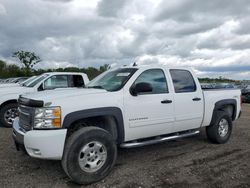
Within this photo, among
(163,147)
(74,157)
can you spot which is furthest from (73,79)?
(74,157)

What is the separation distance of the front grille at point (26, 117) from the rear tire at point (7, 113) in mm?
3912

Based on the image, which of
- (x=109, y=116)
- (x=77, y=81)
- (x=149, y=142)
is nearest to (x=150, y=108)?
(x=149, y=142)

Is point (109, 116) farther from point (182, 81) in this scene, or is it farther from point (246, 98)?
point (246, 98)

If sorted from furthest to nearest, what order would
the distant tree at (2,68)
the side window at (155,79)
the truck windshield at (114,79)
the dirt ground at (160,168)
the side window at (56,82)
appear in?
the distant tree at (2,68) → the side window at (56,82) → the side window at (155,79) → the truck windshield at (114,79) → the dirt ground at (160,168)

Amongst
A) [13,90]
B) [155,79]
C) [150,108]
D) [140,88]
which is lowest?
[150,108]

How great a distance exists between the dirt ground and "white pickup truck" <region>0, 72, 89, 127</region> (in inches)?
77.5

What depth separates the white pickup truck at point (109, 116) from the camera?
381 cm

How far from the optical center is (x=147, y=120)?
187 inches

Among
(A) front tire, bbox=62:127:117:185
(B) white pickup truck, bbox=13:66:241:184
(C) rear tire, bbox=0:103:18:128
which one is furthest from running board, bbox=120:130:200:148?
(C) rear tire, bbox=0:103:18:128

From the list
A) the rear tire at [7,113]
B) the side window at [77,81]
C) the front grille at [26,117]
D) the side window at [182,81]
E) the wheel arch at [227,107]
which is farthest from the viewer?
the side window at [77,81]

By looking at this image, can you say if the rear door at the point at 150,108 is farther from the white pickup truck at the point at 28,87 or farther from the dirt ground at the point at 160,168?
the white pickup truck at the point at 28,87

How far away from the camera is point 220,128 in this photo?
21.0 ft

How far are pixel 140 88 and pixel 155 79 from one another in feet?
2.51

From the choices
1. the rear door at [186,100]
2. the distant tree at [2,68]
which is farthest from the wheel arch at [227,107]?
the distant tree at [2,68]
